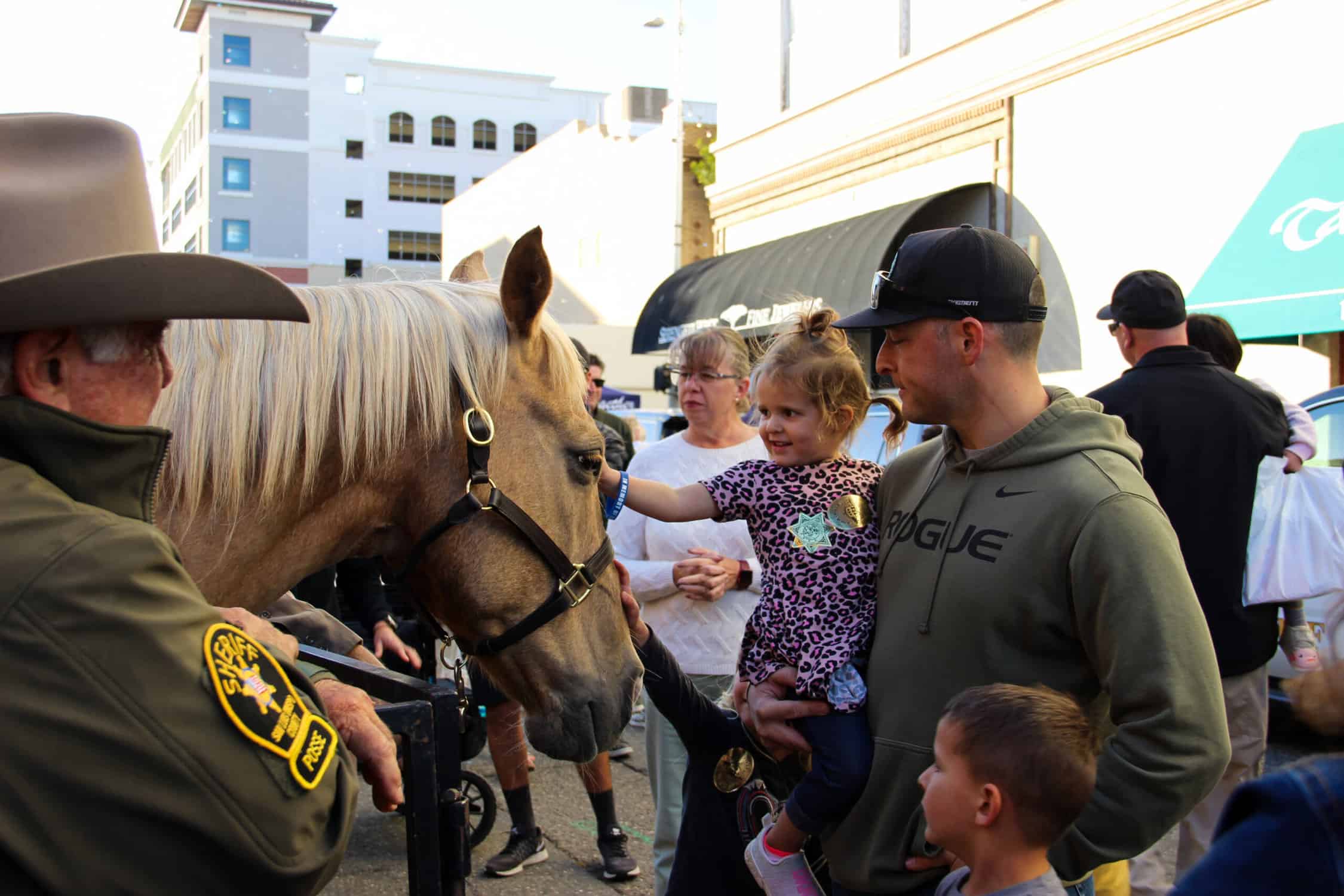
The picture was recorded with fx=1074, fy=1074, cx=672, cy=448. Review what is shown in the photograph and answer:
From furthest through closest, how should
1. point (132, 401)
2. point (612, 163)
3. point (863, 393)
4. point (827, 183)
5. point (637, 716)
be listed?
1. point (612, 163)
2. point (827, 183)
3. point (637, 716)
4. point (863, 393)
5. point (132, 401)

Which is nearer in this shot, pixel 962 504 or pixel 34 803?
pixel 34 803

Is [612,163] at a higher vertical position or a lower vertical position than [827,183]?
higher

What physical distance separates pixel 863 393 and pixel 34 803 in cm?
210

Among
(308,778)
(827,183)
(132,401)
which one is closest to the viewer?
(308,778)

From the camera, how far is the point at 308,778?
108 cm

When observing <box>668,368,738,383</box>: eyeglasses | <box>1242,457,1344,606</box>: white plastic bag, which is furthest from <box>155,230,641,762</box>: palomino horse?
<box>1242,457,1344,606</box>: white plastic bag

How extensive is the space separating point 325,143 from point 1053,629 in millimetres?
57059

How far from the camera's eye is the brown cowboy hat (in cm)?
109

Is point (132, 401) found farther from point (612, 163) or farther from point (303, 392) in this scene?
point (612, 163)

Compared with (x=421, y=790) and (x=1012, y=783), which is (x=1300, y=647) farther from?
(x=421, y=790)

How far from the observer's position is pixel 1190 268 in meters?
9.34

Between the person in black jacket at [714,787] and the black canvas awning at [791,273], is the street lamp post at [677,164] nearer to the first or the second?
the black canvas awning at [791,273]

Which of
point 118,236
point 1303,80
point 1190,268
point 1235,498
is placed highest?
point 1303,80

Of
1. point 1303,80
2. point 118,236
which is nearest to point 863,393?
point 118,236
